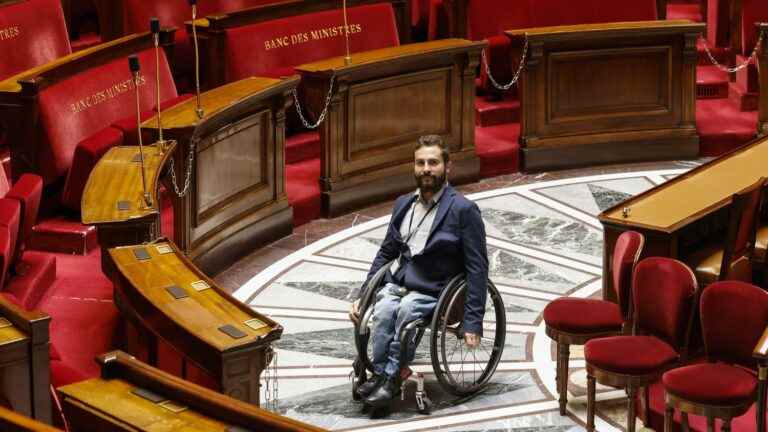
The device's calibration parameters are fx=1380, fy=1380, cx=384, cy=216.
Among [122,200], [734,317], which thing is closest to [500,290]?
[734,317]

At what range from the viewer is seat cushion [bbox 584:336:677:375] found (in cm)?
468

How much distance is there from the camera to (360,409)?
17.3ft

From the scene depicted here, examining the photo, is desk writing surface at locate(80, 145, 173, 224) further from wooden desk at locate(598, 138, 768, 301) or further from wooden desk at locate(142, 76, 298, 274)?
wooden desk at locate(598, 138, 768, 301)

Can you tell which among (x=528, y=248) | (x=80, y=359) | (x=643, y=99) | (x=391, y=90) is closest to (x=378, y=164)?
(x=391, y=90)

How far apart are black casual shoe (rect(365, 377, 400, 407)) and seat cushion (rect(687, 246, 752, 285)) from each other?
4.57 ft

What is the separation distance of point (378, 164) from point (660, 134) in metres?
1.96

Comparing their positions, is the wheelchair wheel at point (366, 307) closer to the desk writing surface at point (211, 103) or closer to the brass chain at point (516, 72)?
the desk writing surface at point (211, 103)

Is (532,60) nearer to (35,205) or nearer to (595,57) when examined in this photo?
(595,57)

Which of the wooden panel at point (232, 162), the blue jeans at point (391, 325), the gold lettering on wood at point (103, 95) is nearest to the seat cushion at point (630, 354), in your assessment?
the blue jeans at point (391, 325)

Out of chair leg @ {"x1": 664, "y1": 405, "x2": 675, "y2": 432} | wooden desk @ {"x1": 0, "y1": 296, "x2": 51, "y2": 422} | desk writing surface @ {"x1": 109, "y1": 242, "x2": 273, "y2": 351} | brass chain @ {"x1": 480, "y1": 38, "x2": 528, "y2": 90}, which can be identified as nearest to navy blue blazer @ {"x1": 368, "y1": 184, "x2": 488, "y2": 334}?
chair leg @ {"x1": 664, "y1": 405, "x2": 675, "y2": 432}

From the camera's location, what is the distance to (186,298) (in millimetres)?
4367

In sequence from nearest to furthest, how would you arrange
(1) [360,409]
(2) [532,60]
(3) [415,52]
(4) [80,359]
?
1. (4) [80,359]
2. (1) [360,409]
3. (3) [415,52]
4. (2) [532,60]

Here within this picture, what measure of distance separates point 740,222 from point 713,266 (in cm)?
23

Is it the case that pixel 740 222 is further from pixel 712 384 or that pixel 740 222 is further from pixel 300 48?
pixel 300 48
